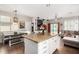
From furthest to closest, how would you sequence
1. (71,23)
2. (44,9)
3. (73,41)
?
(73,41) < (44,9) < (71,23)

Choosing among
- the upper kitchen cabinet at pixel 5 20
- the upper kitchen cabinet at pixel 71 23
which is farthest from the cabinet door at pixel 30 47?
the upper kitchen cabinet at pixel 71 23

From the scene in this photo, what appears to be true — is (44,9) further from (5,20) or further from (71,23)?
(5,20)

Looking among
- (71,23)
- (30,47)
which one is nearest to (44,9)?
(71,23)

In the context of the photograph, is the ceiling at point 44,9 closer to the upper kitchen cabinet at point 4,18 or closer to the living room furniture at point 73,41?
the upper kitchen cabinet at point 4,18

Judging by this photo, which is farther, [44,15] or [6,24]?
[44,15]

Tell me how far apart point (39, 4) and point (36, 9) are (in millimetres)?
172

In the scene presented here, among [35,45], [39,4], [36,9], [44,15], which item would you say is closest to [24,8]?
[36,9]

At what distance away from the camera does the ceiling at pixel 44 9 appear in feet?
4.61

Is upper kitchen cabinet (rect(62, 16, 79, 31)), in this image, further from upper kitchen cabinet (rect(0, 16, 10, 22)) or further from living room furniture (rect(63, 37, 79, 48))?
upper kitchen cabinet (rect(0, 16, 10, 22))

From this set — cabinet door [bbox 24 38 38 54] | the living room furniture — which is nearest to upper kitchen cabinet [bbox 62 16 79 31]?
the living room furniture

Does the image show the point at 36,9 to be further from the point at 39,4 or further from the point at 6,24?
the point at 6,24

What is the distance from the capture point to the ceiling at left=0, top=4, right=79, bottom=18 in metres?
1.40

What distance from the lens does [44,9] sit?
1.57 metres
